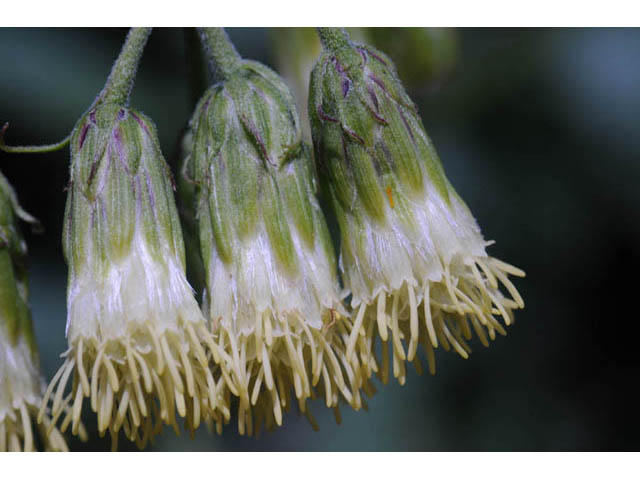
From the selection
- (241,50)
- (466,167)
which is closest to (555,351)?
(466,167)

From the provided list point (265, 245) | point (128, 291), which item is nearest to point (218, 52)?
point (265, 245)

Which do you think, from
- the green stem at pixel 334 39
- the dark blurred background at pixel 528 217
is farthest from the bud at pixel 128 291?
the dark blurred background at pixel 528 217

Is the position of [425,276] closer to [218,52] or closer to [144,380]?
[144,380]

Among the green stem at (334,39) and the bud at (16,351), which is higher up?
the green stem at (334,39)

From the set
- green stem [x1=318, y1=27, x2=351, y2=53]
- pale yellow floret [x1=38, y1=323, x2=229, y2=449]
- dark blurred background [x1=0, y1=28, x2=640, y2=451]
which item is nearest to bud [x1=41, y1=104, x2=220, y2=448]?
pale yellow floret [x1=38, y1=323, x2=229, y2=449]

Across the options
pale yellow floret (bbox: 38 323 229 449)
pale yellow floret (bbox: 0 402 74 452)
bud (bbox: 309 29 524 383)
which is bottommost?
pale yellow floret (bbox: 0 402 74 452)

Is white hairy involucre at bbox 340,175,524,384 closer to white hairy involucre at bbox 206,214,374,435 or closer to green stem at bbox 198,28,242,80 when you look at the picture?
white hairy involucre at bbox 206,214,374,435

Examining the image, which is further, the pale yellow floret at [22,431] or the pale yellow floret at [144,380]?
the pale yellow floret at [22,431]

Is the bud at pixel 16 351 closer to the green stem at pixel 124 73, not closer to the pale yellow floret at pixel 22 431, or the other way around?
the pale yellow floret at pixel 22 431
